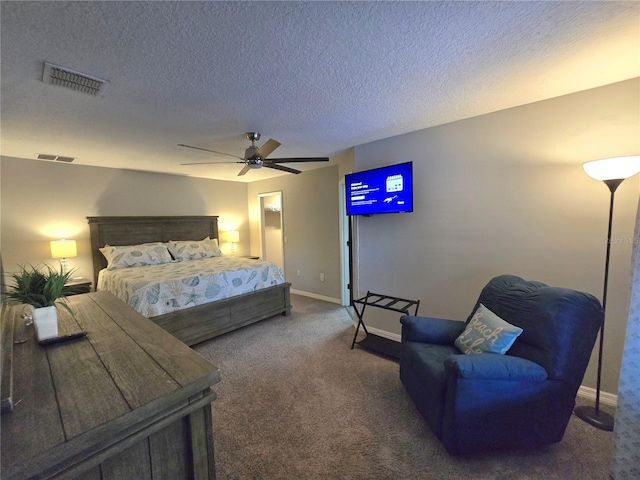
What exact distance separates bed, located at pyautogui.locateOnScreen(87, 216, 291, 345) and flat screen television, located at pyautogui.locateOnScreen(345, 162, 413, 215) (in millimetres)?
1663

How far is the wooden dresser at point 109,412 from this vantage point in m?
0.66

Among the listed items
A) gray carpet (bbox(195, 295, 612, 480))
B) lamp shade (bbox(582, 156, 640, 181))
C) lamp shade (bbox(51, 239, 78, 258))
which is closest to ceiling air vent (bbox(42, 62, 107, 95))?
gray carpet (bbox(195, 295, 612, 480))

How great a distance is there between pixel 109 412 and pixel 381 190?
8.91 feet

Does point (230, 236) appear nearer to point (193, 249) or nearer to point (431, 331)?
point (193, 249)

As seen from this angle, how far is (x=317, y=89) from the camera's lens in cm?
192

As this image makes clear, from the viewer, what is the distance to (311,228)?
4770mm

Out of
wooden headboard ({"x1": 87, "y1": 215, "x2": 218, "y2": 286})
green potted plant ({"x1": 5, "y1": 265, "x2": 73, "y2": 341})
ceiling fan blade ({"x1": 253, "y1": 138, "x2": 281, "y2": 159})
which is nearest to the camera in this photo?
green potted plant ({"x1": 5, "y1": 265, "x2": 73, "y2": 341})

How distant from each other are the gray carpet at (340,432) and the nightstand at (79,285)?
225cm

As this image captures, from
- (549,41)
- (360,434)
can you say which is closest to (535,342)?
(360,434)

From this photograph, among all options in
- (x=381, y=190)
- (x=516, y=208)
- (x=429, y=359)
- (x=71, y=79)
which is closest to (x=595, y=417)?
(x=429, y=359)

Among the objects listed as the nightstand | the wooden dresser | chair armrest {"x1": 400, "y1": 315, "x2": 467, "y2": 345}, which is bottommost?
chair armrest {"x1": 400, "y1": 315, "x2": 467, "y2": 345}

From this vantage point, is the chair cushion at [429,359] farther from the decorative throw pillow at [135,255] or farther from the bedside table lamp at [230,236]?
the bedside table lamp at [230,236]

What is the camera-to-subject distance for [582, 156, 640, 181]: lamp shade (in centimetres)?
157

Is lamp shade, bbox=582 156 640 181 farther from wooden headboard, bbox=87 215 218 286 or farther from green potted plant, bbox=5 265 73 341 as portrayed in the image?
wooden headboard, bbox=87 215 218 286
